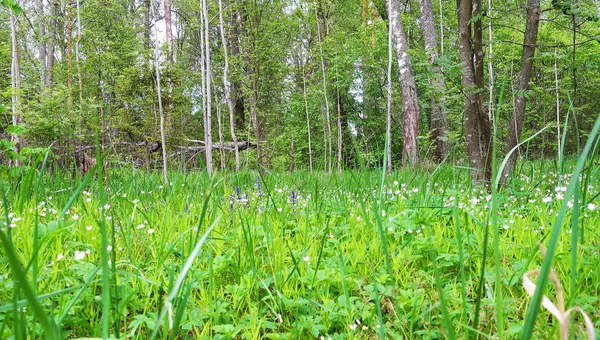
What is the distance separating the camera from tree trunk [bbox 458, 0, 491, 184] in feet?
11.3

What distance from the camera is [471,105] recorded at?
11.5 feet

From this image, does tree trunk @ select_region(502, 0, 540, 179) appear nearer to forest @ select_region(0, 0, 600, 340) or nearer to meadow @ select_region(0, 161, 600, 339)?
forest @ select_region(0, 0, 600, 340)

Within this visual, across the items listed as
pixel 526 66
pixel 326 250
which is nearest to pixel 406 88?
pixel 526 66

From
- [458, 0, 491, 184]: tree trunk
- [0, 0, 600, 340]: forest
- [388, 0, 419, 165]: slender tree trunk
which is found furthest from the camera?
[388, 0, 419, 165]: slender tree trunk

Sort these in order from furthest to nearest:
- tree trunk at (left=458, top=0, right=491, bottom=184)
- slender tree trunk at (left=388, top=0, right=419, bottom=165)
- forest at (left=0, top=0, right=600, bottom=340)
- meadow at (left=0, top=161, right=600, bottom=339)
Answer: slender tree trunk at (left=388, top=0, right=419, bottom=165) < tree trunk at (left=458, top=0, right=491, bottom=184) < meadow at (left=0, top=161, right=600, bottom=339) < forest at (left=0, top=0, right=600, bottom=340)

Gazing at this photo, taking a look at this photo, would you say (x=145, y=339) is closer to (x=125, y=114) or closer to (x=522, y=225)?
(x=522, y=225)

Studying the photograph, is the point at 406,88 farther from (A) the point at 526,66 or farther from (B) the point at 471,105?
(B) the point at 471,105

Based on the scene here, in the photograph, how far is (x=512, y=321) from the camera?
1220 millimetres

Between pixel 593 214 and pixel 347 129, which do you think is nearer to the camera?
pixel 593 214

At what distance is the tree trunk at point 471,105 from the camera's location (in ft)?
11.3

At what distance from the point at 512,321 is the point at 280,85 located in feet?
41.0

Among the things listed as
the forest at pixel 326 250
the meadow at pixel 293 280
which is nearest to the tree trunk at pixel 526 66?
the forest at pixel 326 250

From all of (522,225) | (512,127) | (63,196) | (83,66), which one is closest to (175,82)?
(83,66)

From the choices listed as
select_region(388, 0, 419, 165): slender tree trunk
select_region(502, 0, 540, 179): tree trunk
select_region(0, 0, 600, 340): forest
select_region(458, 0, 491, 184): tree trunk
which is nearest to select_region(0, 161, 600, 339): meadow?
select_region(0, 0, 600, 340): forest
